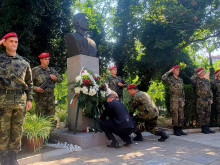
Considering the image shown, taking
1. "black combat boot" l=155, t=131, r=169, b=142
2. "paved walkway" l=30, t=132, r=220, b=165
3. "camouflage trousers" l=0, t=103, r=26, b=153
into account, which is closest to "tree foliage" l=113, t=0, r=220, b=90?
"black combat boot" l=155, t=131, r=169, b=142

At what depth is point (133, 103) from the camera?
5430mm

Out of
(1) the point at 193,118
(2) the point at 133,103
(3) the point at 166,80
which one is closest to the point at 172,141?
(2) the point at 133,103

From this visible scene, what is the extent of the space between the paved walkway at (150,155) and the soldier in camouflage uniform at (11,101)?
1.93ft

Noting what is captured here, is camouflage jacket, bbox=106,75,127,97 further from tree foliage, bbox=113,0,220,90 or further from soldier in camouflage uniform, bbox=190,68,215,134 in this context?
soldier in camouflage uniform, bbox=190,68,215,134

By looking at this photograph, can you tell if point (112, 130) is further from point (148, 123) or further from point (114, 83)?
point (114, 83)

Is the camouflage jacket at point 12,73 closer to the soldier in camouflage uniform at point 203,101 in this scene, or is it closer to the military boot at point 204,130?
the soldier in camouflage uniform at point 203,101

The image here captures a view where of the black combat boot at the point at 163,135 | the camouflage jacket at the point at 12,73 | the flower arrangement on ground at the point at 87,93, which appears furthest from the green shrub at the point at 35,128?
the black combat boot at the point at 163,135

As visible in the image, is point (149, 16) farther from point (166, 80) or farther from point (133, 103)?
point (133, 103)

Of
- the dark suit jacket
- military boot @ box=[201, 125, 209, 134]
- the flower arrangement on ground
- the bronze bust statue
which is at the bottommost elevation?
military boot @ box=[201, 125, 209, 134]

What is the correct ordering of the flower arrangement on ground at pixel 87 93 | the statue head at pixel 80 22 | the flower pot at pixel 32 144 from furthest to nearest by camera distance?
1. the statue head at pixel 80 22
2. the flower arrangement on ground at pixel 87 93
3. the flower pot at pixel 32 144

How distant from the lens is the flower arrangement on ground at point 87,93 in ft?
16.0

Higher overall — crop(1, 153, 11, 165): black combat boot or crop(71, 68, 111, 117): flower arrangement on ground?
crop(71, 68, 111, 117): flower arrangement on ground

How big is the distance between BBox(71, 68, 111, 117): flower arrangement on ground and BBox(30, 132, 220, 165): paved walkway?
0.95 m

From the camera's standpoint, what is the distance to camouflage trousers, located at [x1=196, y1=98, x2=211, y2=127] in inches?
272
